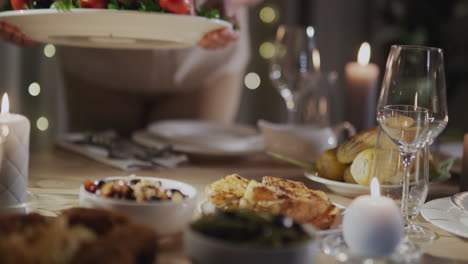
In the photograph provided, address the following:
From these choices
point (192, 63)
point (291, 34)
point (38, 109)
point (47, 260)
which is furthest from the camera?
point (38, 109)

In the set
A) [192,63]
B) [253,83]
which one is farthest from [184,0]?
[253,83]

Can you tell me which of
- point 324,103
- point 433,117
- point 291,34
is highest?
point 291,34

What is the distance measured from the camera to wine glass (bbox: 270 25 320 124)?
1891 mm

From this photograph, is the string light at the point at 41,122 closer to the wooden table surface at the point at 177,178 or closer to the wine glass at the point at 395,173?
the wooden table surface at the point at 177,178

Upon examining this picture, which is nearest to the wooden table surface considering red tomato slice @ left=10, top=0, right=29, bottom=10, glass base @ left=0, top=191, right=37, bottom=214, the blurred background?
glass base @ left=0, top=191, right=37, bottom=214

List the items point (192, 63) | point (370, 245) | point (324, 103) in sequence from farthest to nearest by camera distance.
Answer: point (324, 103) → point (192, 63) → point (370, 245)

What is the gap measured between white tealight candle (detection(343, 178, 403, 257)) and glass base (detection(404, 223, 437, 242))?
0.65 feet

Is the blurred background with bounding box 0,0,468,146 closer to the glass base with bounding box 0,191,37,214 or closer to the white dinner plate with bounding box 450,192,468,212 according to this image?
the white dinner plate with bounding box 450,192,468,212

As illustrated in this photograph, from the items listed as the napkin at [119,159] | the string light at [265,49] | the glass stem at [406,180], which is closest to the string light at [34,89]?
the string light at [265,49]

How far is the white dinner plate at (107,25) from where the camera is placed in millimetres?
995

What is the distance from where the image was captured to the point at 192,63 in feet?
7.34

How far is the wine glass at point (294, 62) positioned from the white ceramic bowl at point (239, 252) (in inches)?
52.0

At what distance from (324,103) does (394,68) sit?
10.6 feet

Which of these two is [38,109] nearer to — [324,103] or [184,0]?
[324,103]
